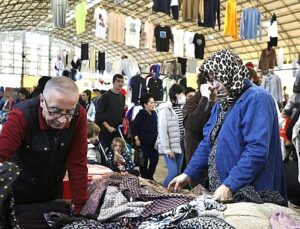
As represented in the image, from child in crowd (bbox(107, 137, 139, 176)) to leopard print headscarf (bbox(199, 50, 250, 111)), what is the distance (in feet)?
12.1

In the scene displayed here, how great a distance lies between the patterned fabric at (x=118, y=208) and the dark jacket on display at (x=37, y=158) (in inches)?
12.2

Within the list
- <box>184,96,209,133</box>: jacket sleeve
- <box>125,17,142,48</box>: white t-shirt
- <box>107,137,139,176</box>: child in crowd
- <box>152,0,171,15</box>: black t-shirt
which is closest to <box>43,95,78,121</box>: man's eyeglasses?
<box>184,96,209,133</box>: jacket sleeve

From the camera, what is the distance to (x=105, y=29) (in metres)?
10.9

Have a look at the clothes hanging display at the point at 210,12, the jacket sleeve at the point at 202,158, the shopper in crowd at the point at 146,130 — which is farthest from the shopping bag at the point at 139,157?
the jacket sleeve at the point at 202,158

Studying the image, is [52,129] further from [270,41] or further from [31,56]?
[31,56]

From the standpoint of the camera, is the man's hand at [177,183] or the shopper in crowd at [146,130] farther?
the shopper in crowd at [146,130]

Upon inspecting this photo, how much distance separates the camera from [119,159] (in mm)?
6223

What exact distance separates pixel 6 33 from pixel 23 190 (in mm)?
41884

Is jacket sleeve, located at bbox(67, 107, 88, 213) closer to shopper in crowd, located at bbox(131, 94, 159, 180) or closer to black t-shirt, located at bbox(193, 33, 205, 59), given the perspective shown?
shopper in crowd, located at bbox(131, 94, 159, 180)

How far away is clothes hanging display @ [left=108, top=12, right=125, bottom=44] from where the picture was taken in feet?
36.1

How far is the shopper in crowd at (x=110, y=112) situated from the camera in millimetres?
7004

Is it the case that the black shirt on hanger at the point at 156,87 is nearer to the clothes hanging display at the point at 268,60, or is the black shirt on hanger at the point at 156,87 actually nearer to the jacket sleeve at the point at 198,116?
the clothes hanging display at the point at 268,60

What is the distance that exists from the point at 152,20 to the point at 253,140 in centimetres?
2776

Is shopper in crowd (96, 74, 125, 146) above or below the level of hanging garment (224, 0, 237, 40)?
below
